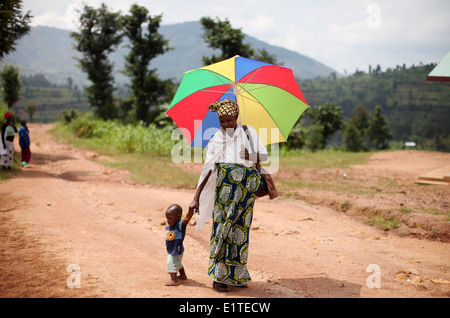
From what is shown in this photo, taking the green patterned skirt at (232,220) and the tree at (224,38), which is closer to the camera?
the green patterned skirt at (232,220)

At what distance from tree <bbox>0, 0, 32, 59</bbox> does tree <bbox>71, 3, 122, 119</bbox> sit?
1686cm

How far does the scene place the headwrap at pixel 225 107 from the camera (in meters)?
3.66

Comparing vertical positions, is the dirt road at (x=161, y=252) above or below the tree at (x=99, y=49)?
below

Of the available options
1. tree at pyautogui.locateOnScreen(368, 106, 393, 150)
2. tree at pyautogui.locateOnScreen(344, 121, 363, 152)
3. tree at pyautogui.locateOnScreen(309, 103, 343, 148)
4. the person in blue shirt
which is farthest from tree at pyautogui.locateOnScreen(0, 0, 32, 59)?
tree at pyautogui.locateOnScreen(368, 106, 393, 150)

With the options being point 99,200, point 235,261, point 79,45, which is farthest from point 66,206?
point 79,45

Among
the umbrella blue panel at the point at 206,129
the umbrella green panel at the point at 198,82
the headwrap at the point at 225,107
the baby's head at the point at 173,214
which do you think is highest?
the umbrella green panel at the point at 198,82

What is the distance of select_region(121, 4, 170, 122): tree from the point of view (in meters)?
27.1

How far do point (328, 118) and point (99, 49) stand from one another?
1916cm

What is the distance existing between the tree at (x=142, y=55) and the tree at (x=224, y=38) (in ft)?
19.0

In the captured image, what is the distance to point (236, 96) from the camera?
4.05 meters

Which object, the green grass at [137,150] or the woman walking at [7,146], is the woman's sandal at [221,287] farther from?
the woman walking at [7,146]

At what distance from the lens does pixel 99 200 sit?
830cm

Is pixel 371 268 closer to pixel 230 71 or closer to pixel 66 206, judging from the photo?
pixel 230 71

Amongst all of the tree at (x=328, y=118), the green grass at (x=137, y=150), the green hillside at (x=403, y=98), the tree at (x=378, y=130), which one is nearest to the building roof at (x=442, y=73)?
the green grass at (x=137, y=150)
